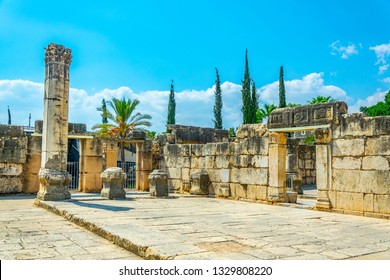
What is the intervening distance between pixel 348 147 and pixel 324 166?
2.65 ft

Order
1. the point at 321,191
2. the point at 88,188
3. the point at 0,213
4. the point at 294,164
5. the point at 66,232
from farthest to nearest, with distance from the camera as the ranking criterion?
the point at 294,164, the point at 88,188, the point at 321,191, the point at 0,213, the point at 66,232

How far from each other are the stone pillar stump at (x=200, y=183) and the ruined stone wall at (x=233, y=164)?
0.59 ft

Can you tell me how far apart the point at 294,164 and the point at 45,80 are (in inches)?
431

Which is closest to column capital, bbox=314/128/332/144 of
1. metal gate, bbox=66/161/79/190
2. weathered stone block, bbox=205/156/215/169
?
weathered stone block, bbox=205/156/215/169

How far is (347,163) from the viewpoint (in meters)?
9.27

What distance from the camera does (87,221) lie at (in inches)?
272

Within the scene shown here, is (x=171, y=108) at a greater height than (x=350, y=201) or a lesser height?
greater

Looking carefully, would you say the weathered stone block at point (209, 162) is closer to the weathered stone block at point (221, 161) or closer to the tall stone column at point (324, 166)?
the weathered stone block at point (221, 161)

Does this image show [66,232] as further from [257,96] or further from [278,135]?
[257,96]

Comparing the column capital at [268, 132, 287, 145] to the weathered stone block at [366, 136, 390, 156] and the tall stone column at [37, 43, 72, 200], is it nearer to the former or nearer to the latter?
the weathered stone block at [366, 136, 390, 156]

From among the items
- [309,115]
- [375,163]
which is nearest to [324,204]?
[375,163]

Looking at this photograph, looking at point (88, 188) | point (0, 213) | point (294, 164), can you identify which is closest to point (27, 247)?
point (0, 213)

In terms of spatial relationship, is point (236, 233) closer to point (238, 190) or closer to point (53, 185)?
point (53, 185)

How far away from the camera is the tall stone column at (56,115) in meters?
11.0
